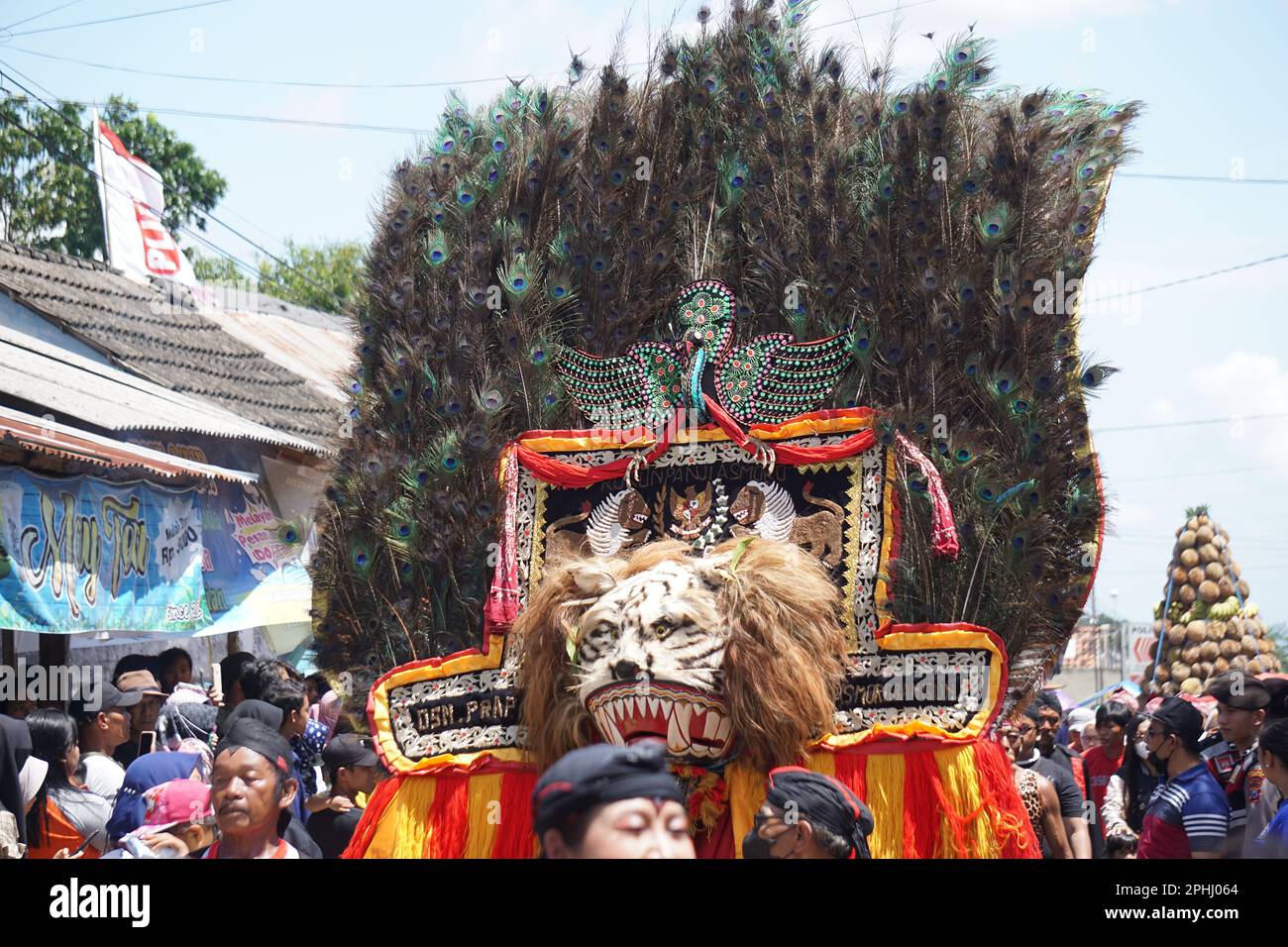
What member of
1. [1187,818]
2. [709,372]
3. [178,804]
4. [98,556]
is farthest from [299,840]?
[98,556]

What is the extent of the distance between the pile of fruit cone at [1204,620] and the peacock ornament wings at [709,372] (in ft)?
23.4

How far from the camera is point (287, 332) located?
2023 cm

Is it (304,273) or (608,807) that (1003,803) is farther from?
(304,273)

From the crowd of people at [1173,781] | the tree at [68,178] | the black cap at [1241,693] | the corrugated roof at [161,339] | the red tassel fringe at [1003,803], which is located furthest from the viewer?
the tree at [68,178]

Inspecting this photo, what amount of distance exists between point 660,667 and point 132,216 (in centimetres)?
1375

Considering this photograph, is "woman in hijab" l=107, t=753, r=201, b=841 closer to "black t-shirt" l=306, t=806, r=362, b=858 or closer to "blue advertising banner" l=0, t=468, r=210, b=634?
"black t-shirt" l=306, t=806, r=362, b=858

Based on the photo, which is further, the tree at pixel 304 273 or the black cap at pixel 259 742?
the tree at pixel 304 273

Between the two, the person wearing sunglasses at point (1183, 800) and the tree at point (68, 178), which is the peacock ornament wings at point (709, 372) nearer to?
the person wearing sunglasses at point (1183, 800)

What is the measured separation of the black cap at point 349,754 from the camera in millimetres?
6352

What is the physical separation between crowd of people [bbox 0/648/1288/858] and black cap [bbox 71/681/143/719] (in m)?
0.02

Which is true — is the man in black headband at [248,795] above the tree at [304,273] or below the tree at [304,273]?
below

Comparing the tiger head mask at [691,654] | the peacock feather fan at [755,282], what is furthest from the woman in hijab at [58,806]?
the tiger head mask at [691,654]
